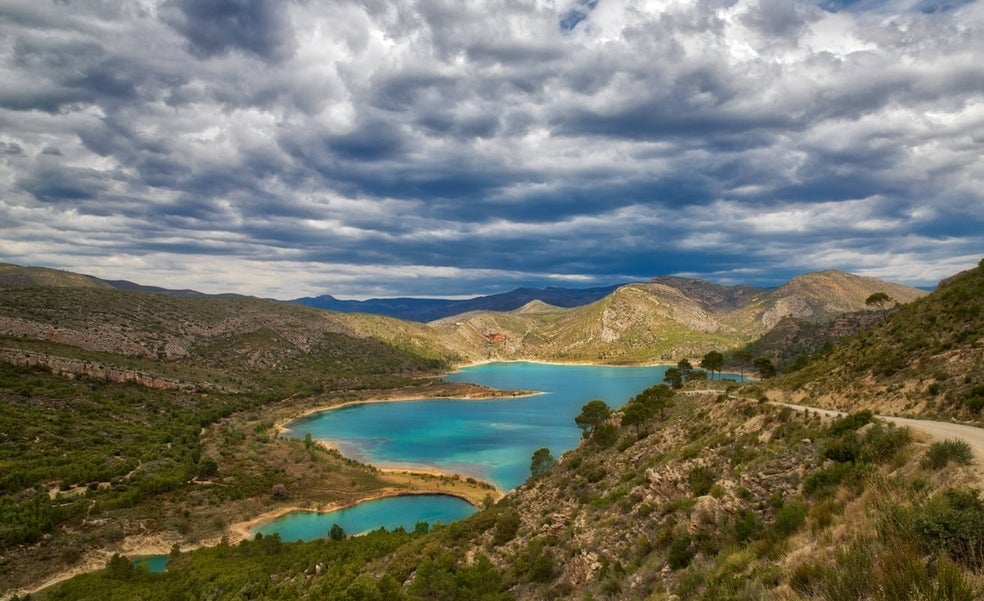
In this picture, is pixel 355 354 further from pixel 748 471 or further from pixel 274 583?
pixel 748 471

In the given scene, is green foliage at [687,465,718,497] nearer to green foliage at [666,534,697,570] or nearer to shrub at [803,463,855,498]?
green foliage at [666,534,697,570]

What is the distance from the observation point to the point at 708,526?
14.7m

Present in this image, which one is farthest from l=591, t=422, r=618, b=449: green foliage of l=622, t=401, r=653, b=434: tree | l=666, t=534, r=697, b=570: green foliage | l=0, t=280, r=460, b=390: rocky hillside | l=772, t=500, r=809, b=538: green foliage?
l=0, t=280, r=460, b=390: rocky hillside

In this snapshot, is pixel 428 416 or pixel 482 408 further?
pixel 482 408

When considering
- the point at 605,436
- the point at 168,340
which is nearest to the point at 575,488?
the point at 605,436

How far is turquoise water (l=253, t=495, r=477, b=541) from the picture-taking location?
56406 millimetres

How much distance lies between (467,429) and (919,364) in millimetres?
96199

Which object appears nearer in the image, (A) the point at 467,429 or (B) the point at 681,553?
(B) the point at 681,553

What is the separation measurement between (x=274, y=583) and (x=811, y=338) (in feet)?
523

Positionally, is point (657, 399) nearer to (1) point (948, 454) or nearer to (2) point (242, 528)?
(1) point (948, 454)

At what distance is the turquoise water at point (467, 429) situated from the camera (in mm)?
85312

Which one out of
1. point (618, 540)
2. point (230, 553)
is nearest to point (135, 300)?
point (230, 553)

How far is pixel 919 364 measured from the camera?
25875 mm

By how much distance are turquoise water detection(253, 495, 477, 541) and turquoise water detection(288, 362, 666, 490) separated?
33.6 feet
